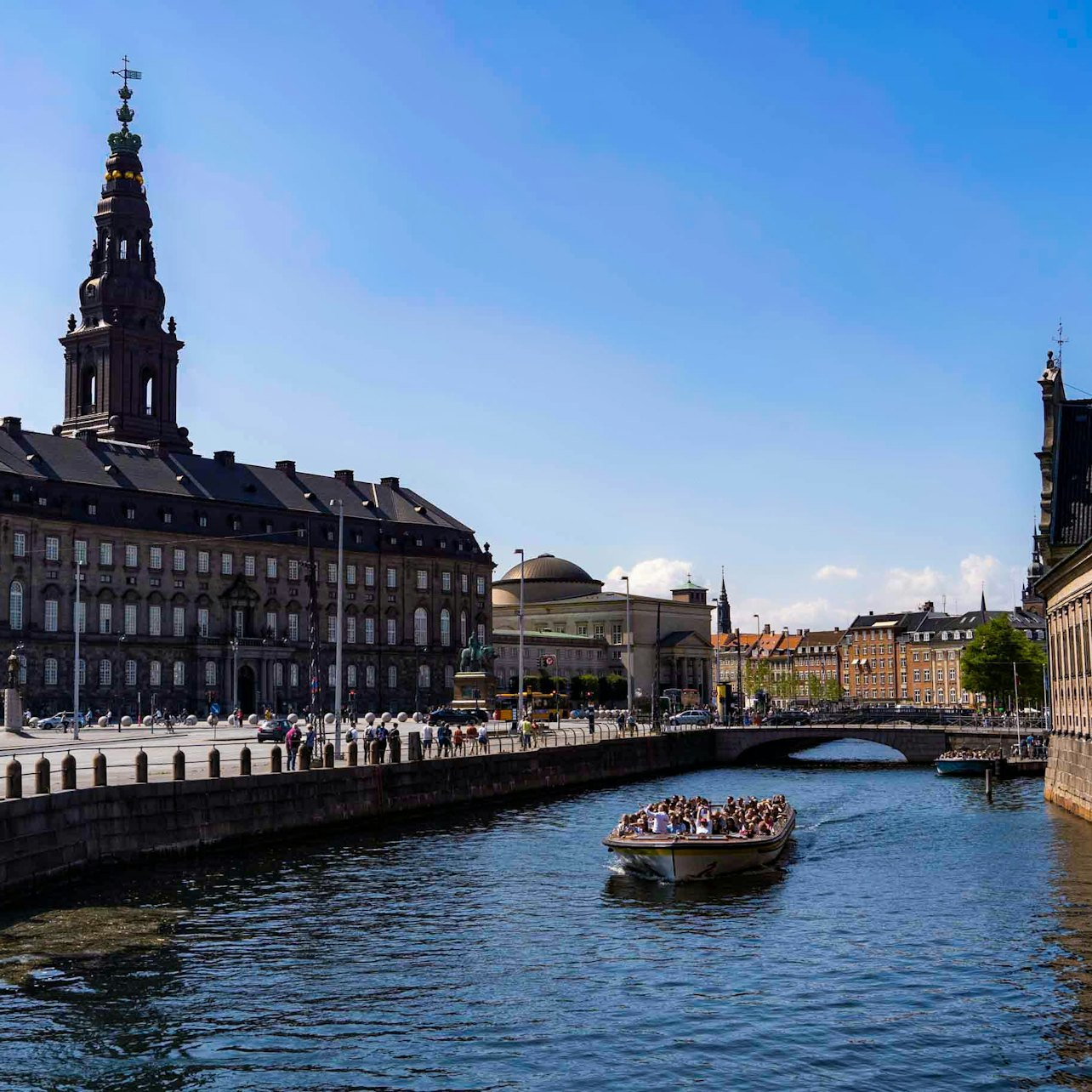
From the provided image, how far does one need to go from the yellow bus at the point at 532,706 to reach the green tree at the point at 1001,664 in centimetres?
4486

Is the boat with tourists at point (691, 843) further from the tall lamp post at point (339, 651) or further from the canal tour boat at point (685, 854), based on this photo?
the tall lamp post at point (339, 651)

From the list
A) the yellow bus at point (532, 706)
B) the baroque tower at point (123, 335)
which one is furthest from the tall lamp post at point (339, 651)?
the baroque tower at point (123, 335)

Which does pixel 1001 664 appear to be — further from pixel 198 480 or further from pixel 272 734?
pixel 272 734

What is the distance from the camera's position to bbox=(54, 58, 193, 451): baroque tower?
14788 cm

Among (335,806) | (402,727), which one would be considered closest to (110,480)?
(402,727)

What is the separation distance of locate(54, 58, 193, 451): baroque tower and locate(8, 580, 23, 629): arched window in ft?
90.2

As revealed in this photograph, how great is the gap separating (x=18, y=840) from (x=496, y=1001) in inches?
627

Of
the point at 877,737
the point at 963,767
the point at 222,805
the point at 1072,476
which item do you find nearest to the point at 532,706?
the point at 877,737

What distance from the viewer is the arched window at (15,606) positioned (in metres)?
122

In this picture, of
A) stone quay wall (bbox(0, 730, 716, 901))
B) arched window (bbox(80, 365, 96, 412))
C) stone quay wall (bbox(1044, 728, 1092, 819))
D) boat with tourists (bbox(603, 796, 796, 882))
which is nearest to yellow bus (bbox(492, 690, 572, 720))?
stone quay wall (bbox(0, 730, 716, 901))

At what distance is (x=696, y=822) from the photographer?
48.6m

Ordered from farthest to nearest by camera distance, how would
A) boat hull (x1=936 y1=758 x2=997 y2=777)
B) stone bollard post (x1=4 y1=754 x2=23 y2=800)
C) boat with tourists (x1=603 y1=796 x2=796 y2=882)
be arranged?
boat hull (x1=936 y1=758 x2=997 y2=777)
boat with tourists (x1=603 y1=796 x2=796 y2=882)
stone bollard post (x1=4 y1=754 x2=23 y2=800)

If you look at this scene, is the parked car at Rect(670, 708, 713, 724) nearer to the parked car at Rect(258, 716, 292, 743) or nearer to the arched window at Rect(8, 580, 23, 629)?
the parked car at Rect(258, 716, 292, 743)

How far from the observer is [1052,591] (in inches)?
2788
